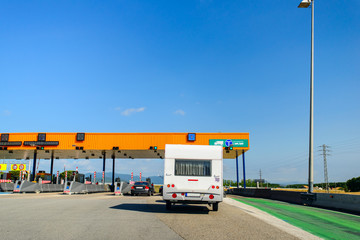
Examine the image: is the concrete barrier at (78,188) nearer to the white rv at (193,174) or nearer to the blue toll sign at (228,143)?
the blue toll sign at (228,143)

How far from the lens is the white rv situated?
1191 cm

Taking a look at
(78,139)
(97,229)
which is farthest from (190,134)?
(97,229)

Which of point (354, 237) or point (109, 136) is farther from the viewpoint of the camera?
point (109, 136)

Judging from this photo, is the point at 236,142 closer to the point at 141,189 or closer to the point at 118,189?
→ the point at 141,189

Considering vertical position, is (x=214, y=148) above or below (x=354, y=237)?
above

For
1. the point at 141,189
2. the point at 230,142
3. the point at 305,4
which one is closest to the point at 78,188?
the point at 141,189

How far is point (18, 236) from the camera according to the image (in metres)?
6.89

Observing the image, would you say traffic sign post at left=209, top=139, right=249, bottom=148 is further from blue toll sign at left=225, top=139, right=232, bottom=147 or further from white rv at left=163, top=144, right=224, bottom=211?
white rv at left=163, top=144, right=224, bottom=211

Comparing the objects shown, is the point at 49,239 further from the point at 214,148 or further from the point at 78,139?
the point at 78,139

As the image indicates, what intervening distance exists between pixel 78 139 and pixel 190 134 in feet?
43.2

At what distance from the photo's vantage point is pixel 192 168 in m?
12.2

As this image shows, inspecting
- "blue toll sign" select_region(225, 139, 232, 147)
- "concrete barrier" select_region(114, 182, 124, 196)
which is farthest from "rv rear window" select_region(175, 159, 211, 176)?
"blue toll sign" select_region(225, 139, 232, 147)

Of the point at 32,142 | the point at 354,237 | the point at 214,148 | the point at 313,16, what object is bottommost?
the point at 354,237

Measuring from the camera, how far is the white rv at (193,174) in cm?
1191
